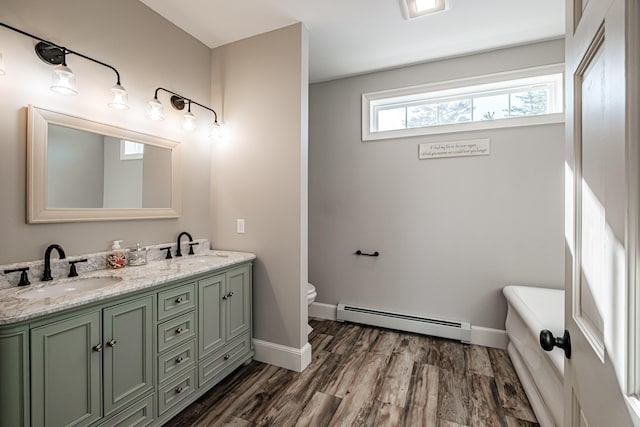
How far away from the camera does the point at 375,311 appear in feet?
9.96

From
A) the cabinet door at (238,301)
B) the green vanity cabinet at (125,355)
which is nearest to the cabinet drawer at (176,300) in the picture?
the green vanity cabinet at (125,355)

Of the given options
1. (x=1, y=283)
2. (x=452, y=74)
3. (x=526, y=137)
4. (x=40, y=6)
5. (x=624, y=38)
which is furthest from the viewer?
(x=452, y=74)

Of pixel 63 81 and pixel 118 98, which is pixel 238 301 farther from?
pixel 63 81

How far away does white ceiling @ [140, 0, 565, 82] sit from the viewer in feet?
6.82

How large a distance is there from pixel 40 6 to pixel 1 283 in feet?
4.77

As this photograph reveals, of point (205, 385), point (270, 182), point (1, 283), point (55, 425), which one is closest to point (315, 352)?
point (205, 385)

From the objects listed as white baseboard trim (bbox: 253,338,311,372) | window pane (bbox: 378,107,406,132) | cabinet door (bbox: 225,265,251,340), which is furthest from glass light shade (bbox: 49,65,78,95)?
window pane (bbox: 378,107,406,132)

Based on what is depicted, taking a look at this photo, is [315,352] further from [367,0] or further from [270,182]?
[367,0]

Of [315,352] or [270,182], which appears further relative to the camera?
[315,352]

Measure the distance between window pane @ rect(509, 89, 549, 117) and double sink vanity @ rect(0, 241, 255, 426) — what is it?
2792 mm

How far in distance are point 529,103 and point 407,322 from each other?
2.33 m

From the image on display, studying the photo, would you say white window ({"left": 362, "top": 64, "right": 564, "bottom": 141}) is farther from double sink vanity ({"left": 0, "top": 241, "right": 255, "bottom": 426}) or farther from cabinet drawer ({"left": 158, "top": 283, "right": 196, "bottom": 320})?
cabinet drawer ({"left": 158, "top": 283, "right": 196, "bottom": 320})

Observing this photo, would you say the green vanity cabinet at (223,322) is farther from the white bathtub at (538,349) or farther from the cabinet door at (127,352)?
the white bathtub at (538,349)

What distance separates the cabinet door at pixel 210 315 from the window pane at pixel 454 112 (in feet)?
8.28
